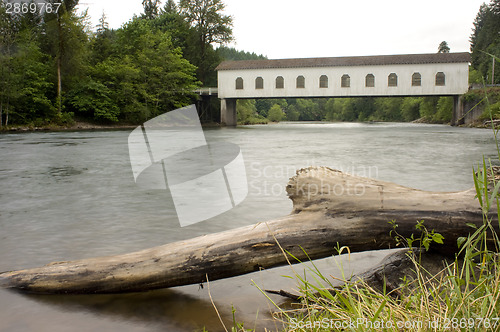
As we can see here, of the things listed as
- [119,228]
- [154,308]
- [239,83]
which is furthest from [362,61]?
[154,308]

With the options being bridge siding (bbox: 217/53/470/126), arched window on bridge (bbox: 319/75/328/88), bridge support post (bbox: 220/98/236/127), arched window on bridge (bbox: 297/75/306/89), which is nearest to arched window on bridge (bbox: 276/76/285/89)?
bridge siding (bbox: 217/53/470/126)

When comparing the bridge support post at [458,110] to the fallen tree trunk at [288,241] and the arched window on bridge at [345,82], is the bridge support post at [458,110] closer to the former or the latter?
the arched window on bridge at [345,82]

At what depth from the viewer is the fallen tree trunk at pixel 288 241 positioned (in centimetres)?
232

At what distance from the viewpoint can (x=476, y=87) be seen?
34.8m

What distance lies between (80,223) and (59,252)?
981 mm

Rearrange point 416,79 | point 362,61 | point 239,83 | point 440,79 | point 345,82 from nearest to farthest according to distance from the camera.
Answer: point 440,79, point 416,79, point 362,61, point 345,82, point 239,83

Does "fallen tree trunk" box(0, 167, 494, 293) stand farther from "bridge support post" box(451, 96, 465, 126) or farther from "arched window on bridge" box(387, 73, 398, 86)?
"bridge support post" box(451, 96, 465, 126)

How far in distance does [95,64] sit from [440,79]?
31.4 m

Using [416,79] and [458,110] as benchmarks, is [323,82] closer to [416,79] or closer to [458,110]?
[416,79]

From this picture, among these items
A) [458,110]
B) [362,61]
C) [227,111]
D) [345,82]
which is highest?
[362,61]

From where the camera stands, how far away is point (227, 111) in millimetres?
40000

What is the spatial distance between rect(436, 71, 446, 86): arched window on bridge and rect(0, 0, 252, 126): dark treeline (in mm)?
22397

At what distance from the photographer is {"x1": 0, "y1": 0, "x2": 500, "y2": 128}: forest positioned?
95.6 ft

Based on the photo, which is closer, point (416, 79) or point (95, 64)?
point (416, 79)
